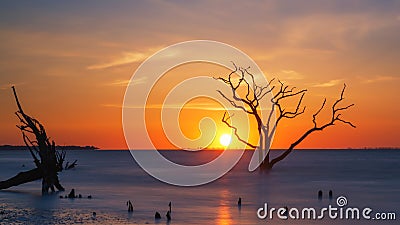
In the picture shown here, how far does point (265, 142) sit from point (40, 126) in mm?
25492

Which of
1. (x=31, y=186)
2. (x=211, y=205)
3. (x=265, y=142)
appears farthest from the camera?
(x=265, y=142)

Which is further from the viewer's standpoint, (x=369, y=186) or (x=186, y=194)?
(x=369, y=186)

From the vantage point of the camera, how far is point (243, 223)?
82.3 feet

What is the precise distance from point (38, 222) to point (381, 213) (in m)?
16.1

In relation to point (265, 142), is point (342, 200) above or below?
below

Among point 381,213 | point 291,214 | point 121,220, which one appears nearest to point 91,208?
point 121,220

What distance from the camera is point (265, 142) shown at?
2125 inches

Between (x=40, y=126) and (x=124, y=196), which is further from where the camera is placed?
(x=124, y=196)

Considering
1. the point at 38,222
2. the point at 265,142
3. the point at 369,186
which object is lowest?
the point at 38,222

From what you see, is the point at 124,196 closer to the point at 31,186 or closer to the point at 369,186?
the point at 31,186

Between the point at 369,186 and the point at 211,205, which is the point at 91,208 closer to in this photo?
the point at 211,205

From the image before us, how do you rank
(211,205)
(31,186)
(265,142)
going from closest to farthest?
(211,205), (31,186), (265,142)

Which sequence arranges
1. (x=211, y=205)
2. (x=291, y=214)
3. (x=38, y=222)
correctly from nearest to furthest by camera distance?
(x=38, y=222) → (x=291, y=214) → (x=211, y=205)

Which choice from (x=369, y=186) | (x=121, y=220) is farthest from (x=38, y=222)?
(x=369, y=186)
